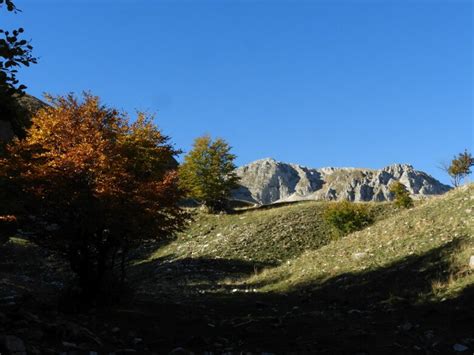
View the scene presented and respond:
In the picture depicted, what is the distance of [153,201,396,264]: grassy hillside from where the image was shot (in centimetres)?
3722

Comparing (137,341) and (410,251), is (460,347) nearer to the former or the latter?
(137,341)

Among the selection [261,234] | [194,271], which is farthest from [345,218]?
[194,271]

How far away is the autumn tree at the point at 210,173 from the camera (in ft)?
178

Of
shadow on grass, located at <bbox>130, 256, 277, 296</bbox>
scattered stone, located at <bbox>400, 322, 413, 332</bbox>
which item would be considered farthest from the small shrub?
scattered stone, located at <bbox>400, 322, 413, 332</bbox>

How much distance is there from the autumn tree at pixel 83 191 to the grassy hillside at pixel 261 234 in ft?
65.4

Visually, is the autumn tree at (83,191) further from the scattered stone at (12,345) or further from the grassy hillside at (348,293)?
the scattered stone at (12,345)

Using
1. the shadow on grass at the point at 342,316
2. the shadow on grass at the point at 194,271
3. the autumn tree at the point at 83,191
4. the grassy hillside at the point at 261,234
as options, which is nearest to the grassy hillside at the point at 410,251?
the shadow on grass at the point at 342,316

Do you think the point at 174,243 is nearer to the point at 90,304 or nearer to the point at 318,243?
the point at 318,243

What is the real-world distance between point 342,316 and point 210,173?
42.7 metres

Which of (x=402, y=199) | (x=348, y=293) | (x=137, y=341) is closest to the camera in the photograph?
(x=137, y=341)

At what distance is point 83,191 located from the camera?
14.5 meters

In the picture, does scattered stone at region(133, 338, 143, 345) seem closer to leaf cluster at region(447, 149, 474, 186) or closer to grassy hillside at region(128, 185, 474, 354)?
grassy hillside at region(128, 185, 474, 354)

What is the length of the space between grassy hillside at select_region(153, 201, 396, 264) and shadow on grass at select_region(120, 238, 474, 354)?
16290 millimetres

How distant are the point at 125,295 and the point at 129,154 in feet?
17.0
